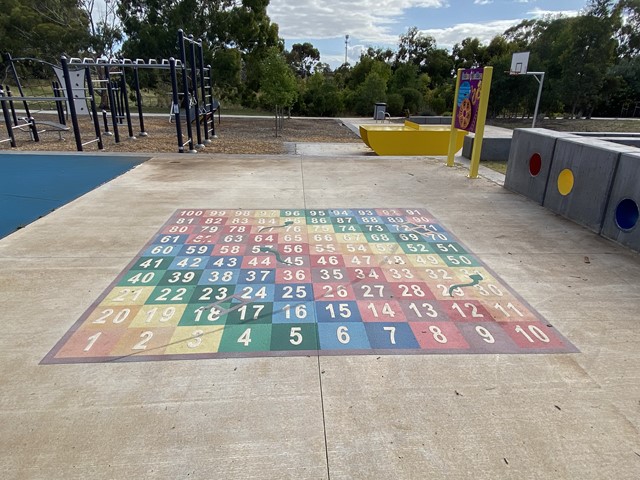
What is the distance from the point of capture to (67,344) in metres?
3.21

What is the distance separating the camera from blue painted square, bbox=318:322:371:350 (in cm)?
322

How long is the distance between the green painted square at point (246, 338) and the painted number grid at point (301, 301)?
0.01 m

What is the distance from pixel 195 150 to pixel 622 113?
114ft

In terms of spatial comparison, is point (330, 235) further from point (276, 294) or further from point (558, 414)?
point (558, 414)

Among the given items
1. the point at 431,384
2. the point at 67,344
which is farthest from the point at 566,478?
the point at 67,344

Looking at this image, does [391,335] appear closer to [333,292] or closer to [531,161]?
[333,292]

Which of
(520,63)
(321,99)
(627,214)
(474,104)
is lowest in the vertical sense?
(627,214)

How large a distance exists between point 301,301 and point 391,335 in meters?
0.91

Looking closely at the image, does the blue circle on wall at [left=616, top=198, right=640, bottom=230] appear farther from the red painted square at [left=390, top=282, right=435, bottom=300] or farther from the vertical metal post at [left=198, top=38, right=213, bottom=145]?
the vertical metal post at [left=198, top=38, right=213, bottom=145]

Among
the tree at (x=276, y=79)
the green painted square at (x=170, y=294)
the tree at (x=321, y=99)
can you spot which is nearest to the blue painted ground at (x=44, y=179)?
the green painted square at (x=170, y=294)

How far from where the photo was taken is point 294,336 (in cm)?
334

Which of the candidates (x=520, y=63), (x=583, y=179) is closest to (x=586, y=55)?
(x=520, y=63)

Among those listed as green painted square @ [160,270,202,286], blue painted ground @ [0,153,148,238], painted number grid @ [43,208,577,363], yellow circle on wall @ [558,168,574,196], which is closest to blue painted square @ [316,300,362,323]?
painted number grid @ [43,208,577,363]

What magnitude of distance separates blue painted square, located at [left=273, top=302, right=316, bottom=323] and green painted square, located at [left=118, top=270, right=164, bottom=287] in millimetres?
1362
